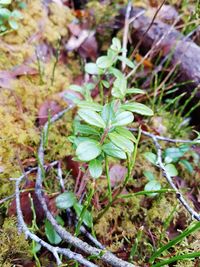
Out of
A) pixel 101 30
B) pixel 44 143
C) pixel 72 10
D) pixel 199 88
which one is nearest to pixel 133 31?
pixel 101 30

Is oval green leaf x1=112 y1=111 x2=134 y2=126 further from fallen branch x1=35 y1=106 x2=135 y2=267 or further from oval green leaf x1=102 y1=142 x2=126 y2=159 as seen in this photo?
fallen branch x1=35 y1=106 x2=135 y2=267

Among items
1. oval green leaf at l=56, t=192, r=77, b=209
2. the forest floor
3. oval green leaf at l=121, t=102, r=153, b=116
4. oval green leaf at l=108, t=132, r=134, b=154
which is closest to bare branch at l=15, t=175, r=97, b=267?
the forest floor

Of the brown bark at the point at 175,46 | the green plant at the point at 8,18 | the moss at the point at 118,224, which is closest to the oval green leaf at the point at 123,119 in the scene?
the moss at the point at 118,224

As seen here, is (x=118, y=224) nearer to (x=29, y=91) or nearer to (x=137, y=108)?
(x=137, y=108)

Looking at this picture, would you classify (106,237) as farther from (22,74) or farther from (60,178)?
(22,74)

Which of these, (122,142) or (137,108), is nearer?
(122,142)

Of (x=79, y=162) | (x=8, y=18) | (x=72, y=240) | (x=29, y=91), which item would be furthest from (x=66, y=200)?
(x=8, y=18)

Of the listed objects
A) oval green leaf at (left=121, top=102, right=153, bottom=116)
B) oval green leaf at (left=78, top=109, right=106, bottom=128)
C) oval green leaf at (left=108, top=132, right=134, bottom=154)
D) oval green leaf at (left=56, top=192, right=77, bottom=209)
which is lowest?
oval green leaf at (left=56, top=192, right=77, bottom=209)

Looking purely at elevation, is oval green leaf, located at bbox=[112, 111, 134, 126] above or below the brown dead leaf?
above

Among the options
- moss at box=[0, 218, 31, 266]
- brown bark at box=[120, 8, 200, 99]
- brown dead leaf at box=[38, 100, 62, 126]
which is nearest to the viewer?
moss at box=[0, 218, 31, 266]
